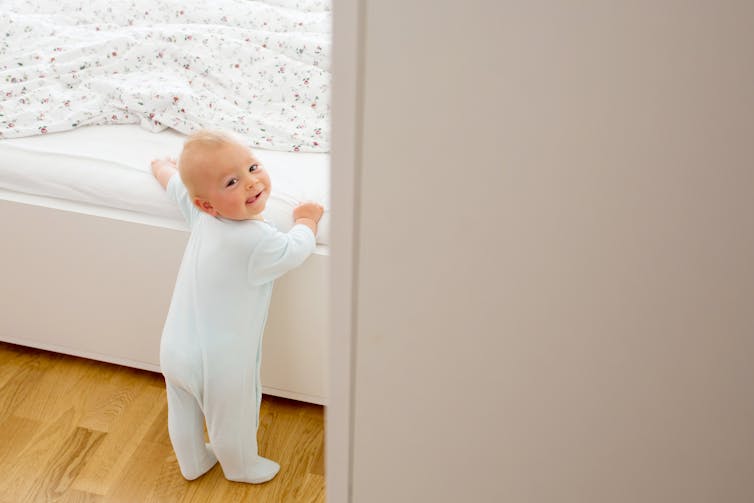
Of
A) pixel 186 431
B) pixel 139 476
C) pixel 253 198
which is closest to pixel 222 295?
pixel 253 198

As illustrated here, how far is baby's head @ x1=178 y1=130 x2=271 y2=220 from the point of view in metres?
1.21

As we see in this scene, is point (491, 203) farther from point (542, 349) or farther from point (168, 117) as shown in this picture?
point (168, 117)

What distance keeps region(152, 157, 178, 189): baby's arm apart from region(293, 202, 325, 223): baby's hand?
277 millimetres

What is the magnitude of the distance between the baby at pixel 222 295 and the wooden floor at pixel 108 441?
5cm

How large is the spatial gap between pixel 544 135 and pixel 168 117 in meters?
1.36

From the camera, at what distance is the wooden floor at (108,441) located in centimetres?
143

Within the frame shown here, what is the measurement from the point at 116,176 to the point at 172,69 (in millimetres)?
409

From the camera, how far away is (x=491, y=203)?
400 mm

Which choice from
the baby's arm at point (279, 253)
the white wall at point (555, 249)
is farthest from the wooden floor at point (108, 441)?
the white wall at point (555, 249)

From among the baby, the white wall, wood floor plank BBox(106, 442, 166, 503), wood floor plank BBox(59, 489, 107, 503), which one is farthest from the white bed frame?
the white wall

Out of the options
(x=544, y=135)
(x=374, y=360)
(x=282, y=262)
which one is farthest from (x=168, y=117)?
(x=544, y=135)

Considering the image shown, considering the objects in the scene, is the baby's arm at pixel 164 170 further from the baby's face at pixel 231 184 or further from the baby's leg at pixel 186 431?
the baby's leg at pixel 186 431

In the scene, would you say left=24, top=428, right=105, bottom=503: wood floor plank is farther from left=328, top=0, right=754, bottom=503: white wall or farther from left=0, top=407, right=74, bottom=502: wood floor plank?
left=328, top=0, right=754, bottom=503: white wall

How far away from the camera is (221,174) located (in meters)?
1.22
